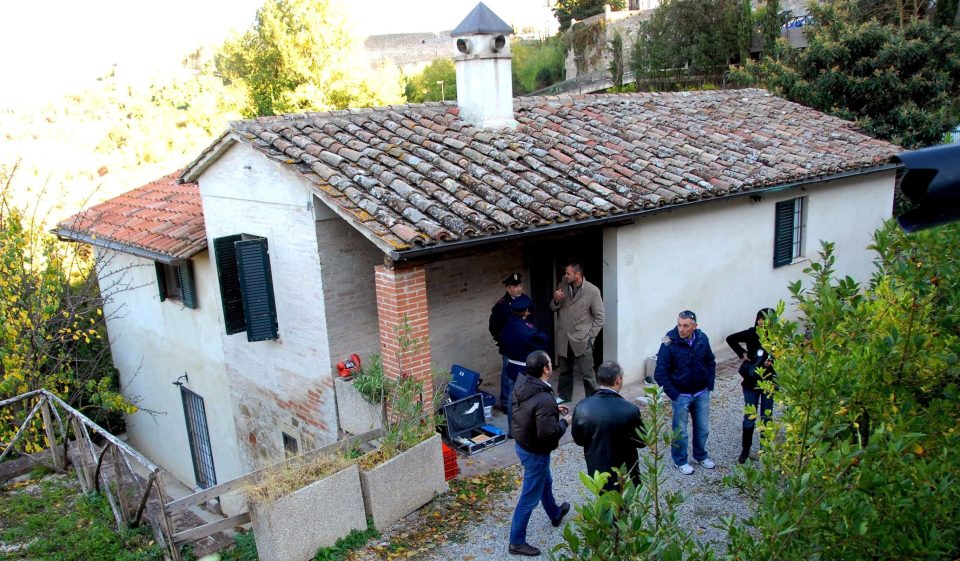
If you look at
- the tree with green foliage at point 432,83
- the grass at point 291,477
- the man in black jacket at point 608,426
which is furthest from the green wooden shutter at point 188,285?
the tree with green foliage at point 432,83

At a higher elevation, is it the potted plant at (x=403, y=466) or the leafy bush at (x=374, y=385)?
the leafy bush at (x=374, y=385)

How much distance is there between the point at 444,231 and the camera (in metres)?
7.42

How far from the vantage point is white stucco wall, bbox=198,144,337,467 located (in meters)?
8.60

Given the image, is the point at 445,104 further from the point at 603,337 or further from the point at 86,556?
the point at 86,556

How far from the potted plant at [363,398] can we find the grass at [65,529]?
236 centimetres

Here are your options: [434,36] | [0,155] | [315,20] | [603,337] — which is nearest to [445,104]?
[603,337]

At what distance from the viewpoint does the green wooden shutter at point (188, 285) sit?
37.6 ft

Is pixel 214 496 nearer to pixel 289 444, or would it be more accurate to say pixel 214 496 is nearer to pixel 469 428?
pixel 469 428

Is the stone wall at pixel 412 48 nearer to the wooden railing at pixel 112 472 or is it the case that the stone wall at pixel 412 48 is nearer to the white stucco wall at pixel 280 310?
the white stucco wall at pixel 280 310

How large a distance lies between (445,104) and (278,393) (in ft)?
16.8

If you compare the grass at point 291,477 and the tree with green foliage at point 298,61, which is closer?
the grass at point 291,477

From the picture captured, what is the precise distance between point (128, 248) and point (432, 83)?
31.2m

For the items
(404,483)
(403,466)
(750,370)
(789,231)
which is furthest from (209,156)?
(789,231)

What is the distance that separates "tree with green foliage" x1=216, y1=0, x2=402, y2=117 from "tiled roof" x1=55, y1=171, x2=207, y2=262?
14737 millimetres
